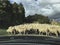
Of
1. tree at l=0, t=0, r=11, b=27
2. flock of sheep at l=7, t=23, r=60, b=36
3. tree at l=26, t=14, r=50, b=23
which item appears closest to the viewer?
flock of sheep at l=7, t=23, r=60, b=36

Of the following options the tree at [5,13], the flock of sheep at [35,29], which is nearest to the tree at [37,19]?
the tree at [5,13]

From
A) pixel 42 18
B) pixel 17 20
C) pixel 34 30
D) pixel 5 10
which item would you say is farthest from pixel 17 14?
pixel 34 30

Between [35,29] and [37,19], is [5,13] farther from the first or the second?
[37,19]

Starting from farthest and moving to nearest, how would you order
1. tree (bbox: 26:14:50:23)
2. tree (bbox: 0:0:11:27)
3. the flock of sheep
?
tree (bbox: 26:14:50:23) → tree (bbox: 0:0:11:27) → the flock of sheep

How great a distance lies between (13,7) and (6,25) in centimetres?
1390

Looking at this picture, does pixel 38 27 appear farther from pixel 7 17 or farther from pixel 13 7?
pixel 13 7

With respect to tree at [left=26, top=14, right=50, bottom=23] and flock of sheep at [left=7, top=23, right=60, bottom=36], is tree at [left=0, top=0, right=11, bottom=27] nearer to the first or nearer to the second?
flock of sheep at [left=7, top=23, right=60, bottom=36]

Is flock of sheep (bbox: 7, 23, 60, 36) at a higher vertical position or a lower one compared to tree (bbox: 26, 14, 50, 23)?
lower

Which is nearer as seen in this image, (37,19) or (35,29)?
(35,29)

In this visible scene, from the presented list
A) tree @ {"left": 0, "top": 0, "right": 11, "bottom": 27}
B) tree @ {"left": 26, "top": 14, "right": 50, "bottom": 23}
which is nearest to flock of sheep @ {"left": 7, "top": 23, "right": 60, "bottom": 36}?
tree @ {"left": 0, "top": 0, "right": 11, "bottom": 27}

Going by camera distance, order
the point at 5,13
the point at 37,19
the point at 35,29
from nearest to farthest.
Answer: the point at 35,29, the point at 5,13, the point at 37,19

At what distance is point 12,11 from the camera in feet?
355

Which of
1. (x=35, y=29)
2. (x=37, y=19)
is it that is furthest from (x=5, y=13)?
(x=37, y=19)

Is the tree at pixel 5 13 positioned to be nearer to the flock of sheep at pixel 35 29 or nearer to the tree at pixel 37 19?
the flock of sheep at pixel 35 29
